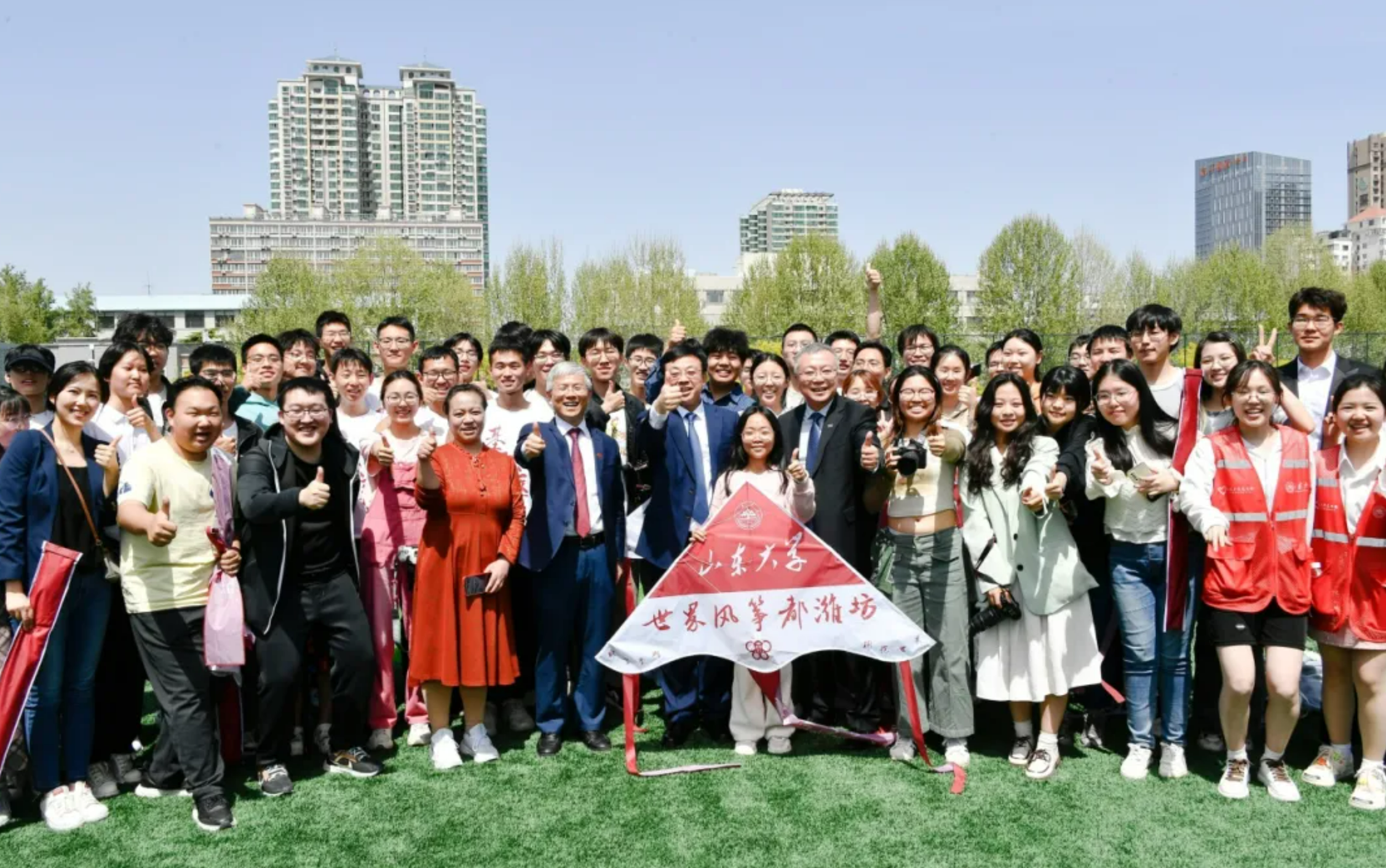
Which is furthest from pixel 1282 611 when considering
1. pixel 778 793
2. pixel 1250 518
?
pixel 778 793

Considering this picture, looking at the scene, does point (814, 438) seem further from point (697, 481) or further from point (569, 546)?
point (569, 546)

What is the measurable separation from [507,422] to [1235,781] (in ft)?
12.6

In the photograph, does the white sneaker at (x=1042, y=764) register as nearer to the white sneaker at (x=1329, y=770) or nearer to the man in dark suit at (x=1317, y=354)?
the white sneaker at (x=1329, y=770)

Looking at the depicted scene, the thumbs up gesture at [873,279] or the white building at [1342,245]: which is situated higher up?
the white building at [1342,245]

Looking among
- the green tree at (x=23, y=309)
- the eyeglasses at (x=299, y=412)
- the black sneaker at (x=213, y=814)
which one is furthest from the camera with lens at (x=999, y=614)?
the green tree at (x=23, y=309)

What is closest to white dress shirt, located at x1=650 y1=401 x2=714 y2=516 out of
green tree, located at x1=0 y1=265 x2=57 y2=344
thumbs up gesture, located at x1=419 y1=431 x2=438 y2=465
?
thumbs up gesture, located at x1=419 y1=431 x2=438 y2=465

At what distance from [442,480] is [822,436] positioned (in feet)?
5.94

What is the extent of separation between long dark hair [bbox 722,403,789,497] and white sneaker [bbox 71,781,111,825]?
3020 mm

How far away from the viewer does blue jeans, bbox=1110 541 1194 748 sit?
14.9 feet

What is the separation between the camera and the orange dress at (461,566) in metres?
4.70

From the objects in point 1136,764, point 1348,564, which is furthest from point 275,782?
point 1348,564

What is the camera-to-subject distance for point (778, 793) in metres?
4.43

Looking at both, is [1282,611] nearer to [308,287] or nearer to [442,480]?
[442,480]

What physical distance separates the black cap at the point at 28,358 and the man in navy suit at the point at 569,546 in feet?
7.45
